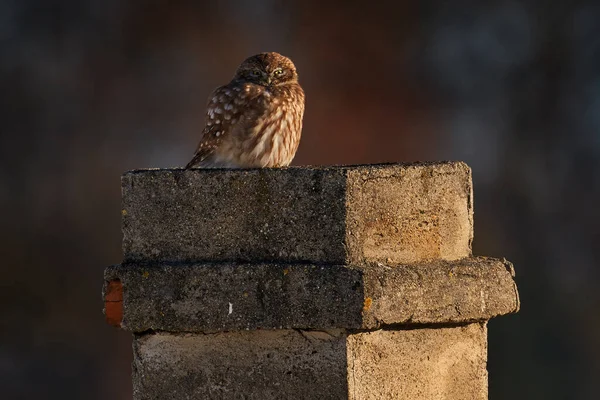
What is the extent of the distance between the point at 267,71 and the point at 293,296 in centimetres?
271

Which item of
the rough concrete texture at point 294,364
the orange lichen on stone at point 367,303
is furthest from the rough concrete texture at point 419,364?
the orange lichen on stone at point 367,303

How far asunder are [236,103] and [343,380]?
2201mm

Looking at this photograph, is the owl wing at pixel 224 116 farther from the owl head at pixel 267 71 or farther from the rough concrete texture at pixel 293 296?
the rough concrete texture at pixel 293 296

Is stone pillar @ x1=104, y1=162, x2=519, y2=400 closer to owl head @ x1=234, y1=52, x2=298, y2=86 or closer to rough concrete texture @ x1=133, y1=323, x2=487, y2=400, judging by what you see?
rough concrete texture @ x1=133, y1=323, x2=487, y2=400

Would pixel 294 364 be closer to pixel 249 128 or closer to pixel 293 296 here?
pixel 293 296

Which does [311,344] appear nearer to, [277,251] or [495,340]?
[277,251]

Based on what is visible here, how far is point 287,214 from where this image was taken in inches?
135

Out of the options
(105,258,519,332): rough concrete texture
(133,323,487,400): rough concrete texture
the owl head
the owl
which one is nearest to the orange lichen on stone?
(105,258,519,332): rough concrete texture

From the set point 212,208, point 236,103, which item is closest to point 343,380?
point 212,208

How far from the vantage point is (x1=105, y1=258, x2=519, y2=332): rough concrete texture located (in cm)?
333

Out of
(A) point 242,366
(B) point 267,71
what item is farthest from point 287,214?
(B) point 267,71

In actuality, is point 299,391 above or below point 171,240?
below

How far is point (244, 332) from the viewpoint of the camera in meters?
3.46

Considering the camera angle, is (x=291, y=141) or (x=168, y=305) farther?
(x=291, y=141)
